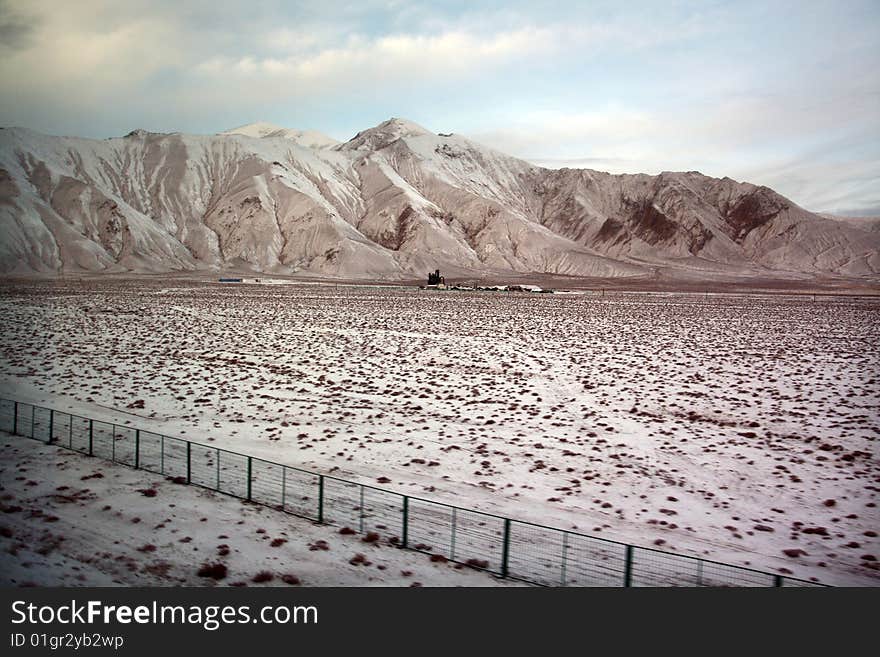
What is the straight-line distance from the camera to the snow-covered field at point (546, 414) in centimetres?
1222

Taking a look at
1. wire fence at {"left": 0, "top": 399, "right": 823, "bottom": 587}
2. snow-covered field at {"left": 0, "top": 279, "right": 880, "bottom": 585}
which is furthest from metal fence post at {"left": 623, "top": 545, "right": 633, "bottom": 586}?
snow-covered field at {"left": 0, "top": 279, "right": 880, "bottom": 585}

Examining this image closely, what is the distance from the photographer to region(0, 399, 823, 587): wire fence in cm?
968

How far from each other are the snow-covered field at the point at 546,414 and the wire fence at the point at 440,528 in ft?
2.02

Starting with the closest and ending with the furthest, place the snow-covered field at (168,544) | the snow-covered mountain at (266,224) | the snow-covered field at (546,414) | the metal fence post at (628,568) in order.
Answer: the metal fence post at (628,568) < the snow-covered field at (168,544) < the snow-covered field at (546,414) < the snow-covered mountain at (266,224)

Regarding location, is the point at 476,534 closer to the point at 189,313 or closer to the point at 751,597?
the point at 751,597

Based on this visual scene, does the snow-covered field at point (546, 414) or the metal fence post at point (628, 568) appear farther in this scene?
the snow-covered field at point (546, 414)

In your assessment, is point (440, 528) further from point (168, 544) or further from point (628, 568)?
point (168, 544)

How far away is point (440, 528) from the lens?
37.4 ft

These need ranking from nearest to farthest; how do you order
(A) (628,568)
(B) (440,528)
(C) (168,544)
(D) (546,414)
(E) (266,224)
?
(A) (628,568), (C) (168,544), (B) (440,528), (D) (546,414), (E) (266,224)

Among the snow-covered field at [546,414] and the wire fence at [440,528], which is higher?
the snow-covered field at [546,414]

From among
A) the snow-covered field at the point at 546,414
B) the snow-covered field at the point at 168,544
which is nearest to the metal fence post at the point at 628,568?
the snow-covered field at the point at 168,544

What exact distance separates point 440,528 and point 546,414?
31.3ft

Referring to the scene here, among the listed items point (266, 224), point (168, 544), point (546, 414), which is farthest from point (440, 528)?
point (266, 224)

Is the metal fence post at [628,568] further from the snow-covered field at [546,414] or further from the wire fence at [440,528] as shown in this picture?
the snow-covered field at [546,414]
